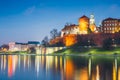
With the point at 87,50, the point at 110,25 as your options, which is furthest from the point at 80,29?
the point at 87,50

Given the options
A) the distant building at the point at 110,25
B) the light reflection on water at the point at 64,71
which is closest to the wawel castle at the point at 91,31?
the distant building at the point at 110,25

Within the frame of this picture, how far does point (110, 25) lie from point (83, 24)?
350 inches

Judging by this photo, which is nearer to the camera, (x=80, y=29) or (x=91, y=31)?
(x=91, y=31)

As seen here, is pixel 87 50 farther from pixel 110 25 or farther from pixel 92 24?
pixel 92 24

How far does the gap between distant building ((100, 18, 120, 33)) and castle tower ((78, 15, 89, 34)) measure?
16.4ft

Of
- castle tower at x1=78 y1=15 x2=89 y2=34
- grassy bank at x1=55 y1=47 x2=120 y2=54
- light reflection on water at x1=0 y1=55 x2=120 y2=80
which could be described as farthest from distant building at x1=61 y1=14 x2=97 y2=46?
light reflection on water at x1=0 y1=55 x2=120 y2=80

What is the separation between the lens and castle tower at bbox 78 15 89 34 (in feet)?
350

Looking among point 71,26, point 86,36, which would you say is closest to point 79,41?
point 86,36

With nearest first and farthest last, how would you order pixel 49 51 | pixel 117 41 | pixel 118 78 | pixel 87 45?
pixel 118 78 → pixel 117 41 → pixel 87 45 → pixel 49 51

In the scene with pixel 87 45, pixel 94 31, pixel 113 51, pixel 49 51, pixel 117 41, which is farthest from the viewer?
pixel 94 31

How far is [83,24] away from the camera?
354 feet

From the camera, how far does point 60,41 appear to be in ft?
354

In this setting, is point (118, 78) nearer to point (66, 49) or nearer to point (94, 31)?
point (66, 49)

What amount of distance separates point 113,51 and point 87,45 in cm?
1656
